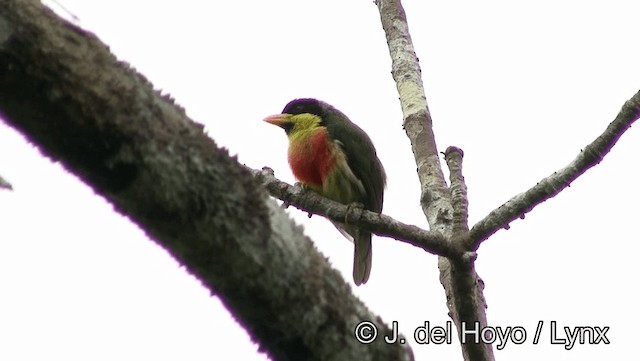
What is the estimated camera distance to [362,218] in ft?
11.8

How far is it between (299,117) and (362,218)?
216 cm

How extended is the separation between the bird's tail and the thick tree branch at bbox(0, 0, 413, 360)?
13.0 feet

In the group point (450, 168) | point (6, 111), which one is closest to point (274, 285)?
point (6, 111)

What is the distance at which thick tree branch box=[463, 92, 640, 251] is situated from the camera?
2.98 metres

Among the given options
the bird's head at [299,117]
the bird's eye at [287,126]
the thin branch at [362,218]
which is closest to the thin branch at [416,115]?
the thin branch at [362,218]

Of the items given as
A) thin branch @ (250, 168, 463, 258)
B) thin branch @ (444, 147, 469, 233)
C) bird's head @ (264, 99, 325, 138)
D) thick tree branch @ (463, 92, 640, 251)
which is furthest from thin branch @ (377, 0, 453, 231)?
bird's head @ (264, 99, 325, 138)

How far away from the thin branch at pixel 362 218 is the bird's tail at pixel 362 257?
3.56 ft

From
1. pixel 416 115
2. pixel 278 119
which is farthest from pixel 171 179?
pixel 278 119

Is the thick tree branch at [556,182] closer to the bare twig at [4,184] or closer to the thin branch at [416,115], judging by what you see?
the thin branch at [416,115]

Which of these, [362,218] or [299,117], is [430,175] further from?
[299,117]

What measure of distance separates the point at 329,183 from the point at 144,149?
12.6 ft

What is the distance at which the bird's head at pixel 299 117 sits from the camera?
554cm

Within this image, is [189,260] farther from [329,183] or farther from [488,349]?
[329,183]

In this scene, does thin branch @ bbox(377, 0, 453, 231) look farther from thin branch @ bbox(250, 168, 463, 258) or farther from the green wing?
the green wing
